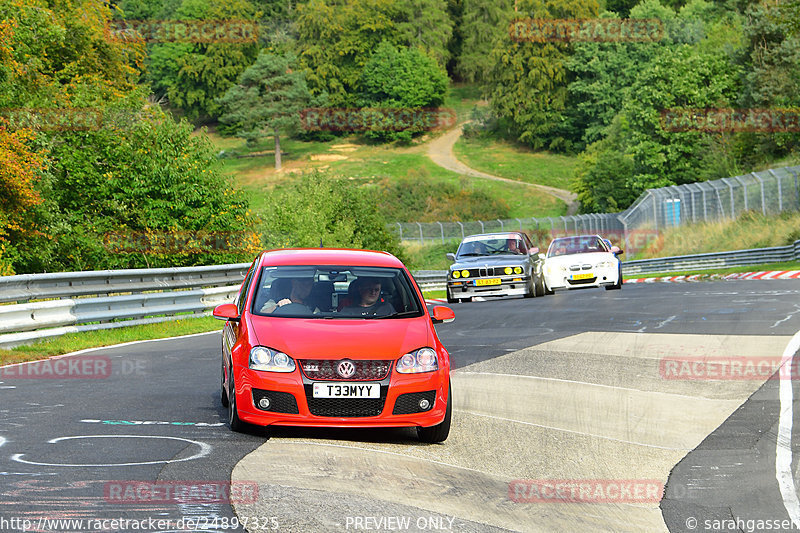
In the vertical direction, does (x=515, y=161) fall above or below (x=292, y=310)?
below

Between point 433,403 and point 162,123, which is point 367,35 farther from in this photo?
point 433,403

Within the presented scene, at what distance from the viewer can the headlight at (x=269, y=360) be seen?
8.06 meters

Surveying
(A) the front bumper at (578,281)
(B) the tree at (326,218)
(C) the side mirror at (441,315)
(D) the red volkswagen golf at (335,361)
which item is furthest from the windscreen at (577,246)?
(B) the tree at (326,218)

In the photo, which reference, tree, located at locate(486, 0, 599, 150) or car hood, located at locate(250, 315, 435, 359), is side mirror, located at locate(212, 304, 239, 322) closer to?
car hood, located at locate(250, 315, 435, 359)

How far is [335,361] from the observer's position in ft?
26.3

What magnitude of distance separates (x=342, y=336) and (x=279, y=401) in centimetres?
71

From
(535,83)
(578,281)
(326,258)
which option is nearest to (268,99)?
(535,83)

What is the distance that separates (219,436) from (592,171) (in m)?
78.1

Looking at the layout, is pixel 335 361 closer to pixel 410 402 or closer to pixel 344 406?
pixel 344 406

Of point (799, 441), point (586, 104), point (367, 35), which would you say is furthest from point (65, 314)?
point (367, 35)

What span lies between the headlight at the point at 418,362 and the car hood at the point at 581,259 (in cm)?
1852

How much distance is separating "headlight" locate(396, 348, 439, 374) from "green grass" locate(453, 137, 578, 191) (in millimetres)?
97584

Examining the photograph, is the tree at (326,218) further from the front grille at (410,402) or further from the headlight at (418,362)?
the front grille at (410,402)

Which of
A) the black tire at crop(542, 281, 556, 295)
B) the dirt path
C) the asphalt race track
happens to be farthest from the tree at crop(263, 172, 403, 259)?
the dirt path
